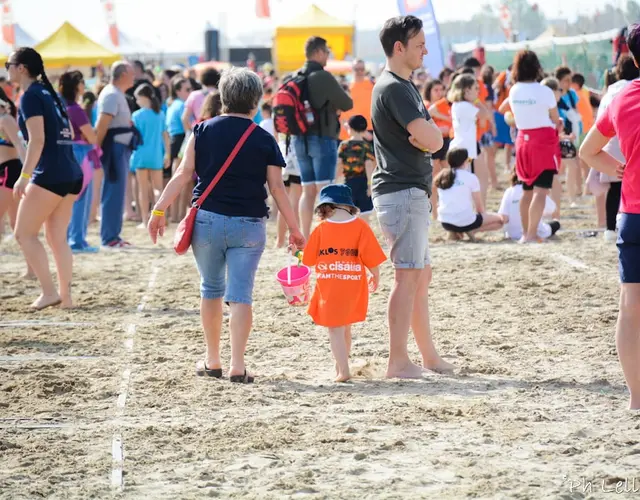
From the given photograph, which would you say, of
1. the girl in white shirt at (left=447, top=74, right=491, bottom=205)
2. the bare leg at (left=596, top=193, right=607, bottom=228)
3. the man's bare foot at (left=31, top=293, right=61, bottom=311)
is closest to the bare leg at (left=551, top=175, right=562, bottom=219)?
the bare leg at (left=596, top=193, right=607, bottom=228)

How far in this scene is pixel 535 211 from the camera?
39.0ft

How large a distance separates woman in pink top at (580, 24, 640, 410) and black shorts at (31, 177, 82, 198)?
4.75 m

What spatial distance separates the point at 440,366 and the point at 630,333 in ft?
5.06

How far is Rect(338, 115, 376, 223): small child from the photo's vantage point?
1102 cm

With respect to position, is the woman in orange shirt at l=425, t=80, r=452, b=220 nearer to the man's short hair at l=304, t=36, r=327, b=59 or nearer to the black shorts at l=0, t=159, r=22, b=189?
the man's short hair at l=304, t=36, r=327, b=59

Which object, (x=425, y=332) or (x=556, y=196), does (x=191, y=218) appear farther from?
(x=556, y=196)

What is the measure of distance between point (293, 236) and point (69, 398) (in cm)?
159

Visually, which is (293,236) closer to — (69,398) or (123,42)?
(69,398)

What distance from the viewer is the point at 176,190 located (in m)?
6.49

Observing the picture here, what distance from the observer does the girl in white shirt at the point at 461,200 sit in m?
12.3

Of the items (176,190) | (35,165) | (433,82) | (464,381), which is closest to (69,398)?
(176,190)

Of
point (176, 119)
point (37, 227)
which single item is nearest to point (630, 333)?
point (37, 227)

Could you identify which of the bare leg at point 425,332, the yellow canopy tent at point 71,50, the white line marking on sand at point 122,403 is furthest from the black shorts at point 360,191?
the yellow canopy tent at point 71,50

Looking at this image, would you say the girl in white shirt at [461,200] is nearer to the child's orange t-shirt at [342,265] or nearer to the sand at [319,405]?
the sand at [319,405]
